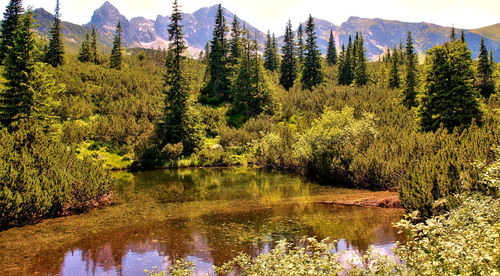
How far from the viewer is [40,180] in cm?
1647

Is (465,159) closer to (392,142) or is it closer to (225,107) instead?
(392,142)

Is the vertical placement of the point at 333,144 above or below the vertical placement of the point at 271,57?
below

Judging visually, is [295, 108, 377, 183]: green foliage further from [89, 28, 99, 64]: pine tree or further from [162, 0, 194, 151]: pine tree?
[89, 28, 99, 64]: pine tree

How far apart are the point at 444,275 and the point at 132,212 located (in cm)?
1667

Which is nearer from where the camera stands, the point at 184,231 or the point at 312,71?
the point at 184,231

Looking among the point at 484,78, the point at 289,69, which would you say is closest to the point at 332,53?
the point at 289,69

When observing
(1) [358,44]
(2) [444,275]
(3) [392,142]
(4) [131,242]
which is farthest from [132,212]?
(1) [358,44]

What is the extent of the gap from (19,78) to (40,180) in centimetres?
1217

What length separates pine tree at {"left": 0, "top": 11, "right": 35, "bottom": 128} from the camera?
23359 mm

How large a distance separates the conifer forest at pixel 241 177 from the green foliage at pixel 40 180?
0.29 ft

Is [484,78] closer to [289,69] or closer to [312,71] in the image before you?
[312,71]

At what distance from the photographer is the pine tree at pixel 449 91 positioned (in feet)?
85.5

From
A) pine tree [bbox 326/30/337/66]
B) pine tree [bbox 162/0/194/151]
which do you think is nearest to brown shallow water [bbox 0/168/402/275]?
pine tree [bbox 162/0/194/151]

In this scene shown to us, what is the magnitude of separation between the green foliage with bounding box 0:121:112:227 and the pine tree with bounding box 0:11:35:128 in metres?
6.47
